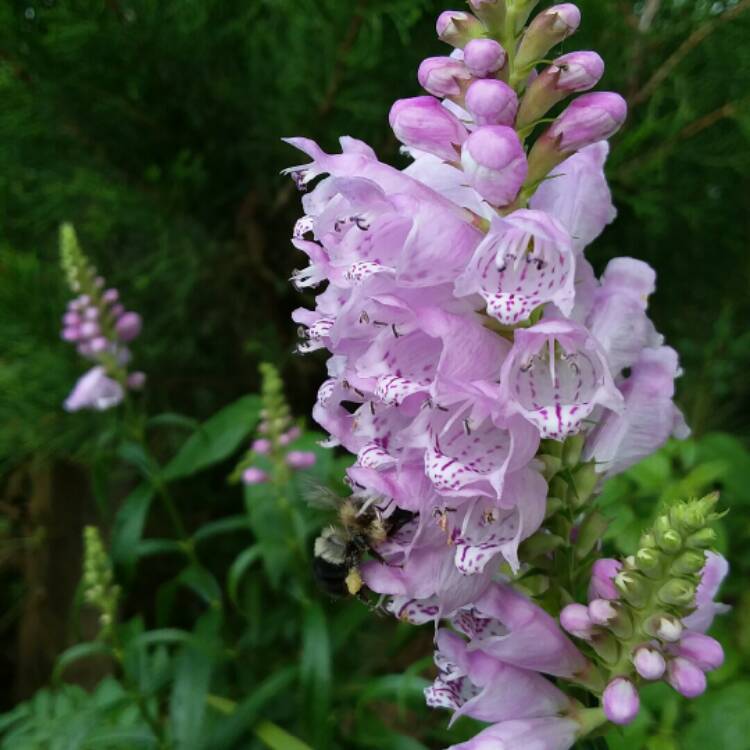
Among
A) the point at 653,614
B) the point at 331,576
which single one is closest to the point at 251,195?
the point at 331,576

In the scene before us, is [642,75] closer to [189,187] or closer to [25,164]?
[189,187]

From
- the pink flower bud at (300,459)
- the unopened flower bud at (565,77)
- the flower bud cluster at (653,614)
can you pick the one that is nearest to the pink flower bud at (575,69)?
the unopened flower bud at (565,77)

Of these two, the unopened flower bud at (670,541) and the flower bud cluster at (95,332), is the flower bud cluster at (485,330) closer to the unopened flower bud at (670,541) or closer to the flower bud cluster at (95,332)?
the unopened flower bud at (670,541)

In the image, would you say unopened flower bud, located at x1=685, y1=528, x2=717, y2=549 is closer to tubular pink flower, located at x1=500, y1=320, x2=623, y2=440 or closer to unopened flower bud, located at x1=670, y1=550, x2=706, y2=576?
unopened flower bud, located at x1=670, y1=550, x2=706, y2=576

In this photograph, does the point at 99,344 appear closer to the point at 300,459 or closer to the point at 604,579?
the point at 300,459

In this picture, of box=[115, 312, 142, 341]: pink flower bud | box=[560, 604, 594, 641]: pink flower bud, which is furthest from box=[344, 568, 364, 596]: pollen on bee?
box=[115, 312, 142, 341]: pink flower bud
